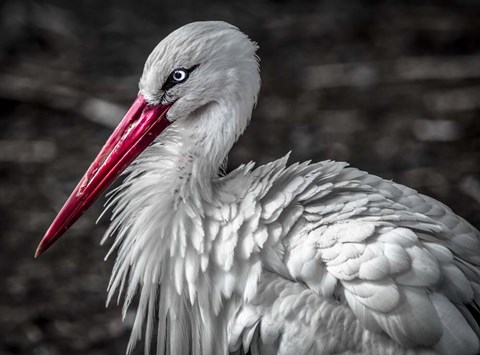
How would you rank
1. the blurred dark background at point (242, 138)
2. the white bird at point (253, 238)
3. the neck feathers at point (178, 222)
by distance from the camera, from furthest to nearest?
the blurred dark background at point (242, 138)
the neck feathers at point (178, 222)
the white bird at point (253, 238)

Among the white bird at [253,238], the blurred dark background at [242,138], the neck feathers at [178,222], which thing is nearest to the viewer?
the white bird at [253,238]

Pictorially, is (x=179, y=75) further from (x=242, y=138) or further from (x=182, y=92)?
(x=242, y=138)

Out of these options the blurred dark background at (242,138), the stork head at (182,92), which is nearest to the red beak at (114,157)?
the stork head at (182,92)

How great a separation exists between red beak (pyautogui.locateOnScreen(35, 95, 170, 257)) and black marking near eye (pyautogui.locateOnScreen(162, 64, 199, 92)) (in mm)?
56

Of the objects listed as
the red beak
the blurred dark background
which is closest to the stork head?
the red beak

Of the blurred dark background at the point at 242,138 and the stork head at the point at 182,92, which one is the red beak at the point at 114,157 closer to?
the stork head at the point at 182,92

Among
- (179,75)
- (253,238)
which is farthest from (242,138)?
(253,238)

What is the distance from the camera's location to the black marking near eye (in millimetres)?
2143

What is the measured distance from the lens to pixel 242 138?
406cm

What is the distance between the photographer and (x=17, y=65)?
4.50 meters

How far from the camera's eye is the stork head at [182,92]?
2133 millimetres

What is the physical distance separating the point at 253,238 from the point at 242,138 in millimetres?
2080

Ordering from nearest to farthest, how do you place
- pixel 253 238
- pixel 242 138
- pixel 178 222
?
pixel 253 238, pixel 178 222, pixel 242 138

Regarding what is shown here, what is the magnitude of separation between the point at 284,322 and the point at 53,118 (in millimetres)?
2574
